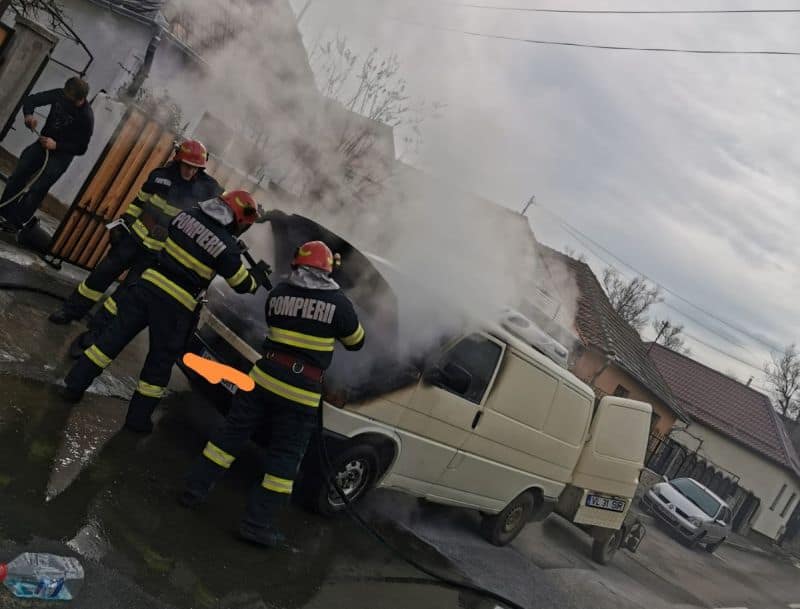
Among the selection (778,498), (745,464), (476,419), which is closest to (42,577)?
(476,419)

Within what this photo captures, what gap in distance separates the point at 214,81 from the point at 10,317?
594 centimetres

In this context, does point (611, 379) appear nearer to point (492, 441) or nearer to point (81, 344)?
point (492, 441)

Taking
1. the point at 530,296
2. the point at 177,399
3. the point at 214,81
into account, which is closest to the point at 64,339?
the point at 177,399

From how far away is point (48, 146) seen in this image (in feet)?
23.6

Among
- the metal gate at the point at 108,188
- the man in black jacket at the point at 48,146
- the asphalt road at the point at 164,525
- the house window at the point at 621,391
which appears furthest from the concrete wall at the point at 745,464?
the man in black jacket at the point at 48,146

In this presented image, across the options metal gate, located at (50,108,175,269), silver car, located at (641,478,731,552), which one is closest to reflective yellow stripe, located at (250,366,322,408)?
metal gate, located at (50,108,175,269)

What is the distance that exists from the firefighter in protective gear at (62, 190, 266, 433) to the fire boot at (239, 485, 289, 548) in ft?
3.69

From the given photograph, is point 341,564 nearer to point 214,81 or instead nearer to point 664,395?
point 214,81

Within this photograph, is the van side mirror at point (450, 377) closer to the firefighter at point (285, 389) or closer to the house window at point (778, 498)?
the firefighter at point (285, 389)

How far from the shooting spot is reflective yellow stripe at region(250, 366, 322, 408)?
4.43 metres

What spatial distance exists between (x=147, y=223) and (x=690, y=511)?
17.7 meters

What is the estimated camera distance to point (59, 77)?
36.1ft

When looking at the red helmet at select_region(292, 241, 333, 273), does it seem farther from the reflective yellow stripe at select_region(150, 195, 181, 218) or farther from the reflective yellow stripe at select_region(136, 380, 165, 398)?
the reflective yellow stripe at select_region(150, 195, 181, 218)

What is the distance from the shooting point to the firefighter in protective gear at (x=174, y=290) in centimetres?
468
